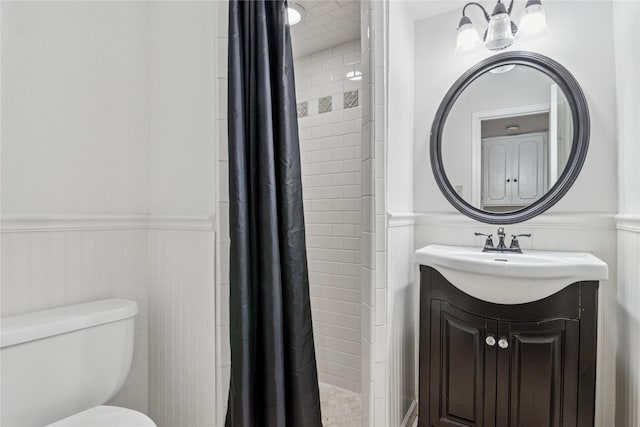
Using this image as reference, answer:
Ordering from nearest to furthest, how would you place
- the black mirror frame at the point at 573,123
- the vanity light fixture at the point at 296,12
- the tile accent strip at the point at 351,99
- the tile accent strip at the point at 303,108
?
the black mirror frame at the point at 573,123 < the vanity light fixture at the point at 296,12 < the tile accent strip at the point at 351,99 < the tile accent strip at the point at 303,108

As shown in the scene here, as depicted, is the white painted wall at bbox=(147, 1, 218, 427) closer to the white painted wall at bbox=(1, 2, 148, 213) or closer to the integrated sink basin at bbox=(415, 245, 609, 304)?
the white painted wall at bbox=(1, 2, 148, 213)

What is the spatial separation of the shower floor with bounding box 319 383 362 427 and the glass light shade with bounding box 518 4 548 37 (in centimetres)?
202

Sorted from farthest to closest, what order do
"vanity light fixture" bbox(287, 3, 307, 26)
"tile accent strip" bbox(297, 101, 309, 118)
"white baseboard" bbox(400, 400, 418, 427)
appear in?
"tile accent strip" bbox(297, 101, 309, 118)
"vanity light fixture" bbox(287, 3, 307, 26)
"white baseboard" bbox(400, 400, 418, 427)

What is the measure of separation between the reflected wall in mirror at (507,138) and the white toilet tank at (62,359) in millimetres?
1633

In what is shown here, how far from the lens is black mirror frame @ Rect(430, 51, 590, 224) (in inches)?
59.6

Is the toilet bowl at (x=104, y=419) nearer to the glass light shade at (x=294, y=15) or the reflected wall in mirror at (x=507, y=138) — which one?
the reflected wall in mirror at (x=507, y=138)

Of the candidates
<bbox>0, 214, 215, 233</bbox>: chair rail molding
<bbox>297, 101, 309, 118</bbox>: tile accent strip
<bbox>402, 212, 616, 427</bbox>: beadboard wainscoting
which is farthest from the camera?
<bbox>297, 101, 309, 118</bbox>: tile accent strip

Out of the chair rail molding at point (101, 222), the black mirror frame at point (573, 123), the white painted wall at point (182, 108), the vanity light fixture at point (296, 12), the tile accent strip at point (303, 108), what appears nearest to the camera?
the chair rail molding at point (101, 222)

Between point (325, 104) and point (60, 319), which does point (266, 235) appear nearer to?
point (60, 319)

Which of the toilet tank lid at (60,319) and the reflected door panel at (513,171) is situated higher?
the reflected door panel at (513,171)

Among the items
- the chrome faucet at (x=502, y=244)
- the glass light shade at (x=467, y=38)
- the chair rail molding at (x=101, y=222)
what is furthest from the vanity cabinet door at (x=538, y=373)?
the glass light shade at (x=467, y=38)

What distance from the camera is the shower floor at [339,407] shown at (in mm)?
1777

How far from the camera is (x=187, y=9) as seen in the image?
1333 millimetres

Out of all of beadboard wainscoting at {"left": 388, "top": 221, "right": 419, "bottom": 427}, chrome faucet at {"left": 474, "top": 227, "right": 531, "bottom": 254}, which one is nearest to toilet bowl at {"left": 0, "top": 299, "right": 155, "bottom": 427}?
beadboard wainscoting at {"left": 388, "top": 221, "right": 419, "bottom": 427}
